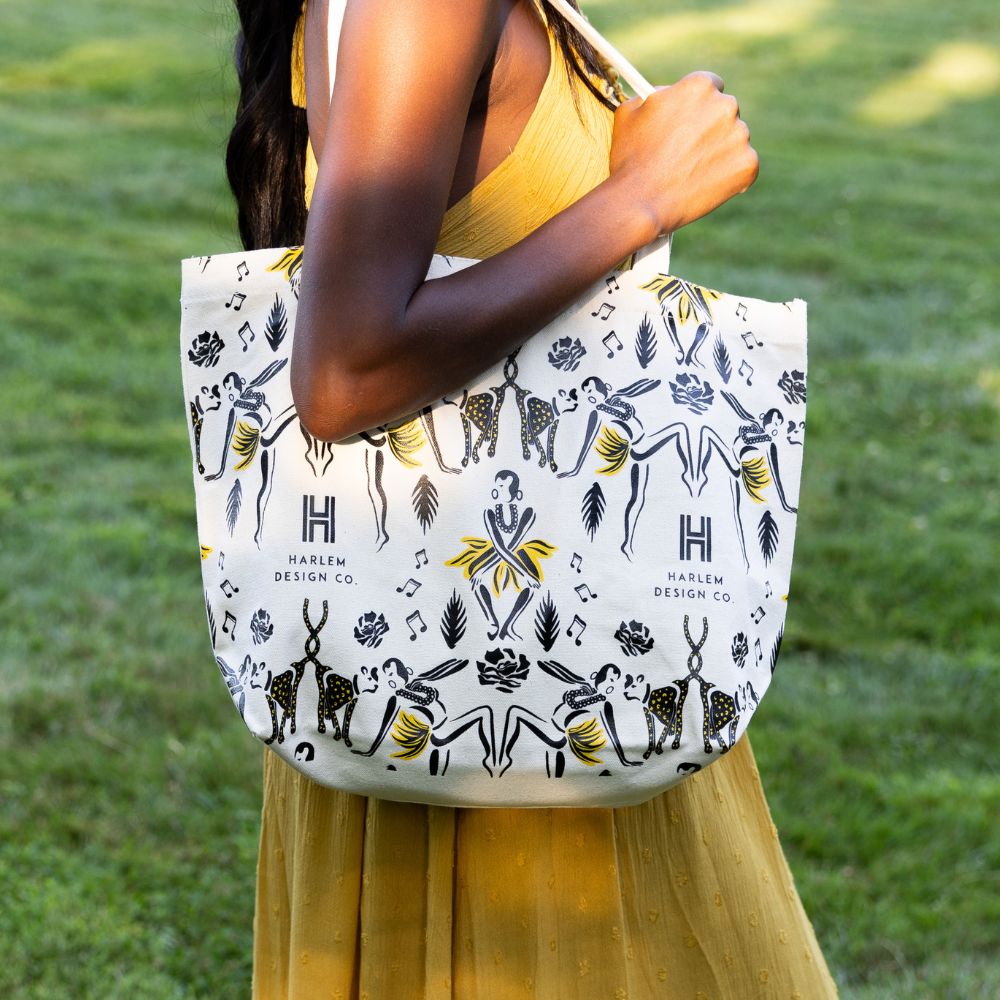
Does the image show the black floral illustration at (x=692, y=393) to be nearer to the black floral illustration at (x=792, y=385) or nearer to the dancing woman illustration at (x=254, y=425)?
the black floral illustration at (x=792, y=385)

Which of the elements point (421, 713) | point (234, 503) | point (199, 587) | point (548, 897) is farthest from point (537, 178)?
point (199, 587)

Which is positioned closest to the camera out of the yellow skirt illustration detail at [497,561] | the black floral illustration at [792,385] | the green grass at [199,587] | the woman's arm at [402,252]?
the woman's arm at [402,252]

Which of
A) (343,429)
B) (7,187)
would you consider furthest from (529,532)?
(7,187)

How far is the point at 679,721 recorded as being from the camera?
1.36 m

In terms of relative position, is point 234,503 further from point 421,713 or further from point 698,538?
point 698,538

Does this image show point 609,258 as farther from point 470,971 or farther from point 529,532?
point 470,971

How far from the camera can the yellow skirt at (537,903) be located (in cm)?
153

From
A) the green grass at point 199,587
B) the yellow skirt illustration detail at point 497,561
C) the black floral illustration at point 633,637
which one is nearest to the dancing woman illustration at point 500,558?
the yellow skirt illustration detail at point 497,561

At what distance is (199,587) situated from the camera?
421 cm

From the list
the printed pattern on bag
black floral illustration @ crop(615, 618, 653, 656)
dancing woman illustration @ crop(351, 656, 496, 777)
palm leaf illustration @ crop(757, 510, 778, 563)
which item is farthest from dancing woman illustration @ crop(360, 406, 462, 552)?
palm leaf illustration @ crop(757, 510, 778, 563)

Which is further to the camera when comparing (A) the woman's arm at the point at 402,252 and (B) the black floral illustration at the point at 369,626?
(B) the black floral illustration at the point at 369,626

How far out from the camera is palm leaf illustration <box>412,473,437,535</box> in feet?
4.38

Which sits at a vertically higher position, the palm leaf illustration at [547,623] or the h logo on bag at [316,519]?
the h logo on bag at [316,519]

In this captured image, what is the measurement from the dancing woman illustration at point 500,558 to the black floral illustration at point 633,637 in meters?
0.10
